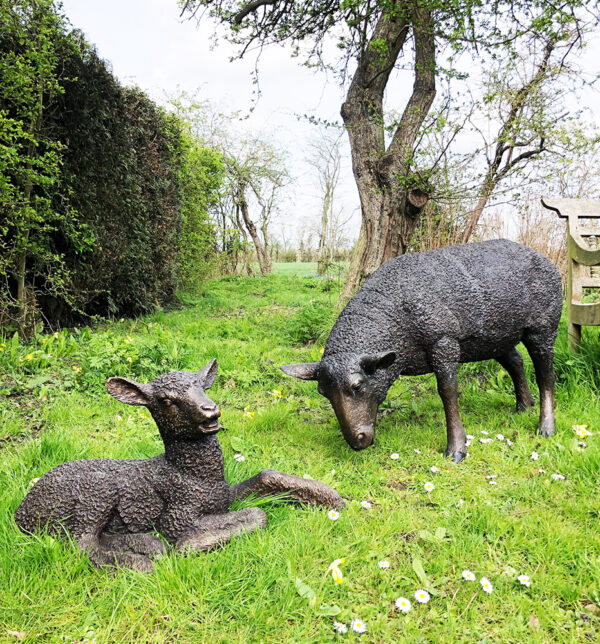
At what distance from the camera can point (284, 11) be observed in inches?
307

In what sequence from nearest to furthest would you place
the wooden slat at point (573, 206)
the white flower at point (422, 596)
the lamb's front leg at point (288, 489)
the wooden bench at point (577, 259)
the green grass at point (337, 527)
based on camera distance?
the green grass at point (337, 527) < the white flower at point (422, 596) < the lamb's front leg at point (288, 489) < the wooden bench at point (577, 259) < the wooden slat at point (573, 206)

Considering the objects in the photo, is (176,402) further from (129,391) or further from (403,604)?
(403,604)

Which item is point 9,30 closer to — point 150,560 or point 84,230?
point 84,230

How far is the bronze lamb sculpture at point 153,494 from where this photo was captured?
204cm

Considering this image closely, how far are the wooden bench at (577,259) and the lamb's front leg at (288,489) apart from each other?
358 cm

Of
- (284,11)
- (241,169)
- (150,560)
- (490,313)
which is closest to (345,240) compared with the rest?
(241,169)

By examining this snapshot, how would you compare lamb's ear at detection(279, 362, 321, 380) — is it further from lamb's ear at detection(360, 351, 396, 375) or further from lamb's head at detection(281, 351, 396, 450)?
lamb's ear at detection(360, 351, 396, 375)

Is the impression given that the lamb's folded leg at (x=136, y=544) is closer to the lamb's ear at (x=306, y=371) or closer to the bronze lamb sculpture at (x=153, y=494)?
the bronze lamb sculpture at (x=153, y=494)

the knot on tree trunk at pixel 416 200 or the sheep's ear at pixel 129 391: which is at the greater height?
the knot on tree trunk at pixel 416 200

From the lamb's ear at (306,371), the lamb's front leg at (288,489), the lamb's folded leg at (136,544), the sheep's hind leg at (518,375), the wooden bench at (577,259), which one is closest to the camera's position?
the lamb's folded leg at (136,544)

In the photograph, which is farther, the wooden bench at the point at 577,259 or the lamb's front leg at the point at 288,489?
the wooden bench at the point at 577,259

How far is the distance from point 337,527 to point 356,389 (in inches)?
36.5

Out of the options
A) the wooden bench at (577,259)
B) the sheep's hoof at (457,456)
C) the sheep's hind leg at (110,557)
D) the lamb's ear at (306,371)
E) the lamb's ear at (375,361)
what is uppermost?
the wooden bench at (577,259)

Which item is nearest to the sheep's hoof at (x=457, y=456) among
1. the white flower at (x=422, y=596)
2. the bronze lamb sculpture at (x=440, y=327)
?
the bronze lamb sculpture at (x=440, y=327)
